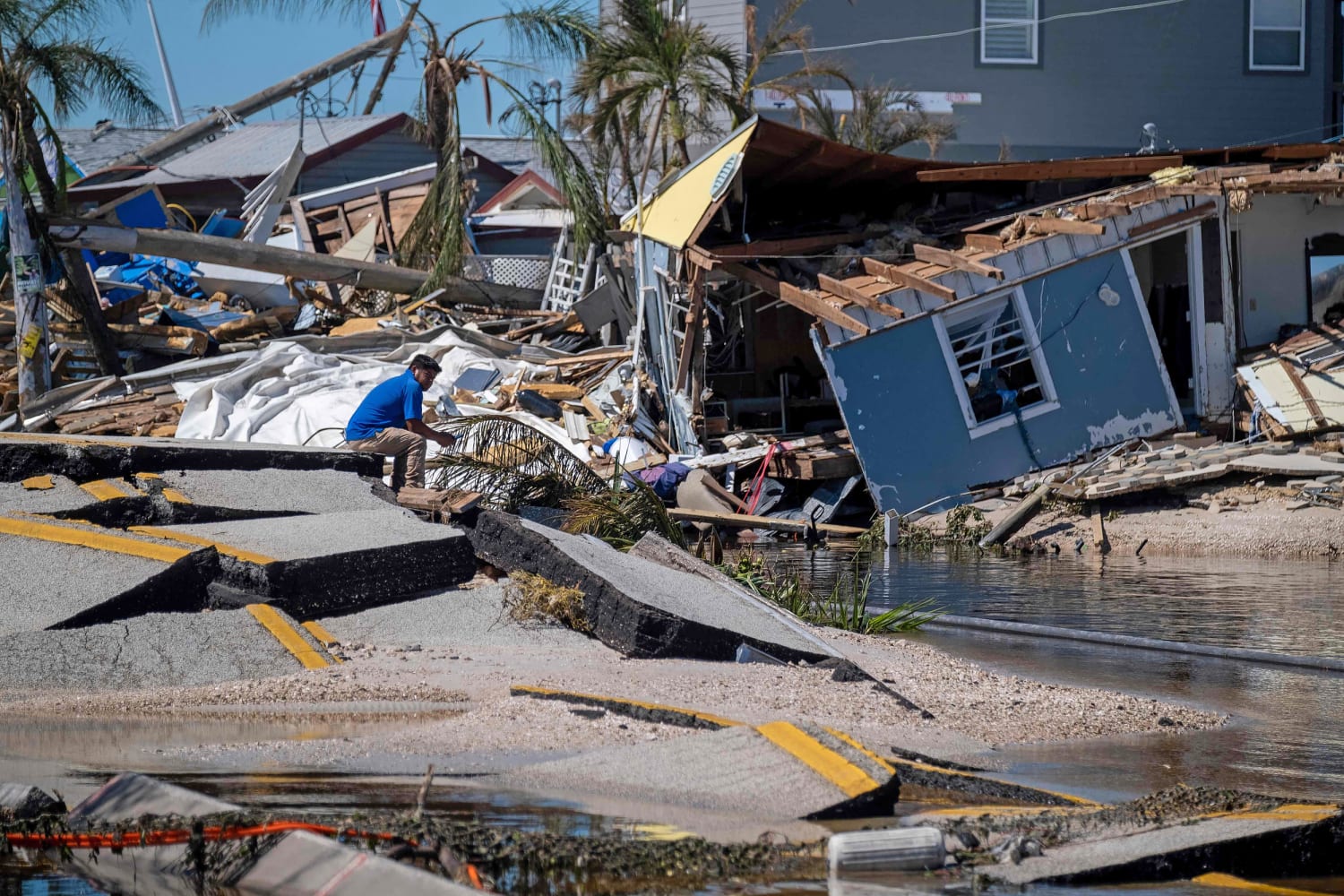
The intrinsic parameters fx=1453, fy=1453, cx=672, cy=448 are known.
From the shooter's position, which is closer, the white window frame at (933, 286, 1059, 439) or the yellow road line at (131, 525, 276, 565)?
the yellow road line at (131, 525, 276, 565)

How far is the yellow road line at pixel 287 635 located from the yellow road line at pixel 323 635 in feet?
0.39

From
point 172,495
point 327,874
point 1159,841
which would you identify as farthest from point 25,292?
point 1159,841

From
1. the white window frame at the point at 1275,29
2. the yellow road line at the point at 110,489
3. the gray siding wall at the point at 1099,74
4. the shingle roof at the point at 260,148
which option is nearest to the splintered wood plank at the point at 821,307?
→ the yellow road line at the point at 110,489

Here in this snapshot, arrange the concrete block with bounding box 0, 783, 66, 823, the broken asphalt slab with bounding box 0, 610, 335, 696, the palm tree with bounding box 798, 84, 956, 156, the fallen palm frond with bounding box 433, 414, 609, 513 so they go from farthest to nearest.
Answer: the palm tree with bounding box 798, 84, 956, 156
the fallen palm frond with bounding box 433, 414, 609, 513
the broken asphalt slab with bounding box 0, 610, 335, 696
the concrete block with bounding box 0, 783, 66, 823

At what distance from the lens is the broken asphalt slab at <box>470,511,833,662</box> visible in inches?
294

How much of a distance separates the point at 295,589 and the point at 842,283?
9605mm

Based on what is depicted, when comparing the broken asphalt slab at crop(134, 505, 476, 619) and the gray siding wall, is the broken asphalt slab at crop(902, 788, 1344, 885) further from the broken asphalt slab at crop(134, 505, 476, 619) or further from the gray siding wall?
the gray siding wall

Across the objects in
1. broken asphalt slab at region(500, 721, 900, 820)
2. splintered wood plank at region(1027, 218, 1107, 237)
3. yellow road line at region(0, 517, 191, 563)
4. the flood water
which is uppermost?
splintered wood plank at region(1027, 218, 1107, 237)

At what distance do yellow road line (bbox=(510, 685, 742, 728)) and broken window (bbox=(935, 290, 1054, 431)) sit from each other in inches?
449

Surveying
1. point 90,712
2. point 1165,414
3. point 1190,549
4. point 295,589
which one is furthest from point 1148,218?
point 90,712

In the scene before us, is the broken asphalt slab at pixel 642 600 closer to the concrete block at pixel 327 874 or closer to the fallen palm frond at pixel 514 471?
the fallen palm frond at pixel 514 471

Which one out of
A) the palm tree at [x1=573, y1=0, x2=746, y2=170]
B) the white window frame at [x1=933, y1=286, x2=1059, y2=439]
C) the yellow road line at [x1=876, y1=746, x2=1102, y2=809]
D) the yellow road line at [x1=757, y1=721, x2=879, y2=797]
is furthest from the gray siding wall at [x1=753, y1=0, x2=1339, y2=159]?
the yellow road line at [x1=757, y1=721, x2=879, y2=797]

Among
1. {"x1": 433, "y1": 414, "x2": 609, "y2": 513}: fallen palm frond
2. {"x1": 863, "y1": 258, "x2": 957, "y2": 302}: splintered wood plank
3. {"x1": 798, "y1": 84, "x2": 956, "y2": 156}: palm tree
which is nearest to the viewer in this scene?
{"x1": 433, "y1": 414, "x2": 609, "y2": 513}: fallen palm frond

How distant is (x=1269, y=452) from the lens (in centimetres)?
1559
